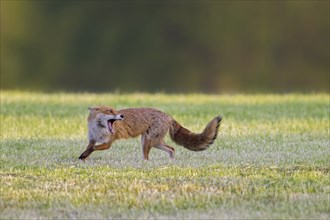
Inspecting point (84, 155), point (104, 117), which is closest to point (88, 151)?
point (84, 155)

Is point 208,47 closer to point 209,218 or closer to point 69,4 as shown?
point 69,4

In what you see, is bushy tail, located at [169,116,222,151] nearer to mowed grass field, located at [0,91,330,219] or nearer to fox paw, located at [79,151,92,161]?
mowed grass field, located at [0,91,330,219]

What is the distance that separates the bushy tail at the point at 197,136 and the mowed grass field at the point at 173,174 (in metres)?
0.18

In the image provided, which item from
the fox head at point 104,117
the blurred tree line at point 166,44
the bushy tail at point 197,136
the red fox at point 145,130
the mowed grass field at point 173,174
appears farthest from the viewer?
the blurred tree line at point 166,44

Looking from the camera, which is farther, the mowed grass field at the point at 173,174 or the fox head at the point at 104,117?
the fox head at the point at 104,117

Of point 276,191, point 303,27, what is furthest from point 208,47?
point 276,191

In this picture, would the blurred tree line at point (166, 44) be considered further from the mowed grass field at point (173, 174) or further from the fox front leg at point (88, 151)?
the fox front leg at point (88, 151)

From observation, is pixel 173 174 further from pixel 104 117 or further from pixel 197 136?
pixel 197 136

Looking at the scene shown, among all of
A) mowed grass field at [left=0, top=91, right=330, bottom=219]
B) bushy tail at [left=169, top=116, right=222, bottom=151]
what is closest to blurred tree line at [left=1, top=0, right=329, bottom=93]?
mowed grass field at [left=0, top=91, right=330, bottom=219]

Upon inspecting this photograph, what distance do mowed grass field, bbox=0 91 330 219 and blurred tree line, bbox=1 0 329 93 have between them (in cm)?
1460

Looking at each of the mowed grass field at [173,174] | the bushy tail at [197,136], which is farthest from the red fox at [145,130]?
the mowed grass field at [173,174]

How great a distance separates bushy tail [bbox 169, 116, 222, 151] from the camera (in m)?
11.4

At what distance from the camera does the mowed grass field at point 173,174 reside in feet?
26.1

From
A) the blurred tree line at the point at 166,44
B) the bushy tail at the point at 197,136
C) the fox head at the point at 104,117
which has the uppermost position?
the blurred tree line at the point at 166,44
